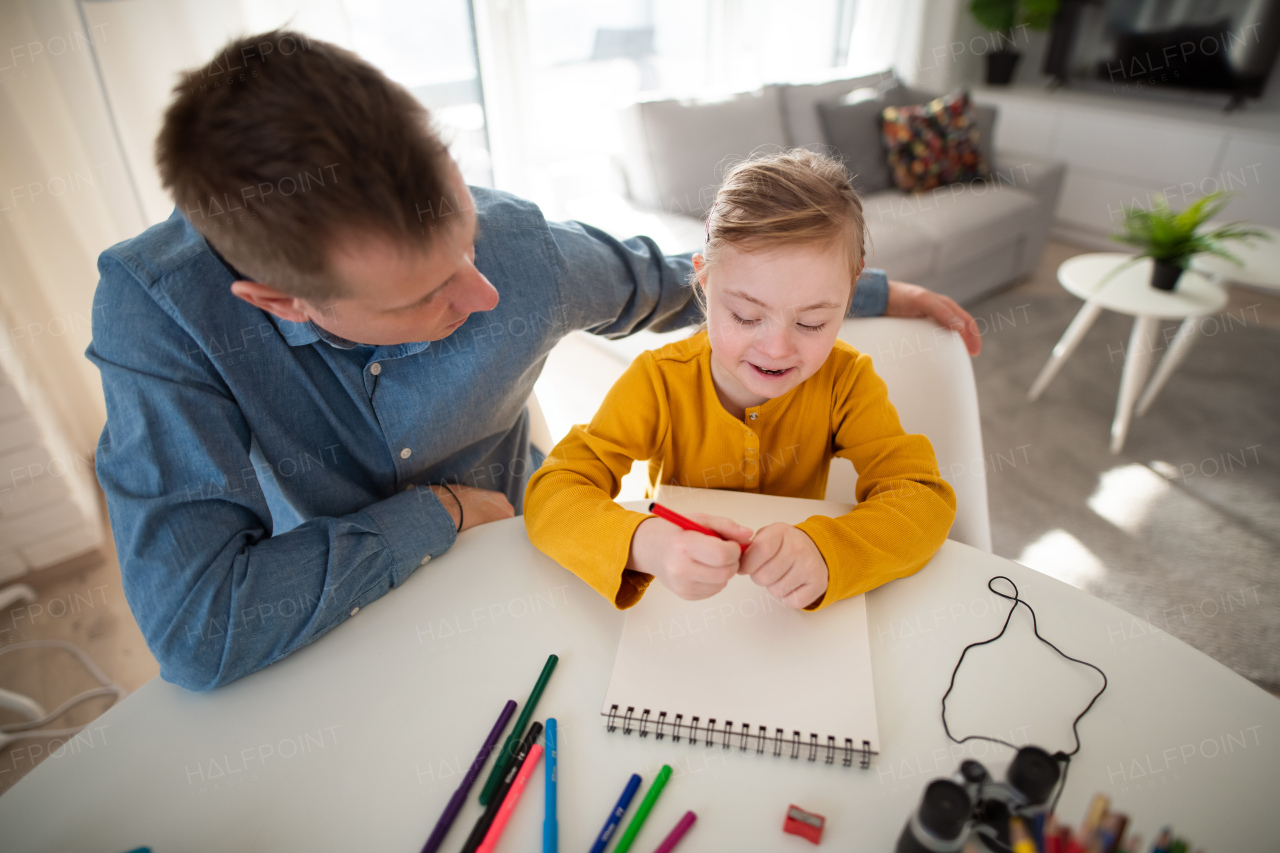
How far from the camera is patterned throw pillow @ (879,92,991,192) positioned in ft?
9.54

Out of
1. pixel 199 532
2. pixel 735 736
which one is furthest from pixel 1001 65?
pixel 199 532

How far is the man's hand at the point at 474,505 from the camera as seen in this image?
0.86 metres

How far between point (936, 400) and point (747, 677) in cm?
60

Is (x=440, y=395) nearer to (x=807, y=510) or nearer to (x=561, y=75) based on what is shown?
(x=807, y=510)

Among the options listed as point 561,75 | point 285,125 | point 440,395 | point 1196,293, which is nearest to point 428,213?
point 285,125

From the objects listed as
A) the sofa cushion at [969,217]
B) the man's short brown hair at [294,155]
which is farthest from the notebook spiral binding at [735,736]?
the sofa cushion at [969,217]

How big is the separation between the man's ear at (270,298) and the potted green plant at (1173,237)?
2.35 metres

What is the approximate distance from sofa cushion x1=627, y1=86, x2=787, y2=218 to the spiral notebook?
2084 mm

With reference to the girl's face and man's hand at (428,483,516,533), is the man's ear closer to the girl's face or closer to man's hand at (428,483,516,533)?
man's hand at (428,483,516,533)

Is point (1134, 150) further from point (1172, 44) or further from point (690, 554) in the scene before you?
point (690, 554)

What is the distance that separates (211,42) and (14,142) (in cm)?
53

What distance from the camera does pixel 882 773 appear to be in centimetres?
57

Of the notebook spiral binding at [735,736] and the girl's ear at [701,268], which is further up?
the girl's ear at [701,268]

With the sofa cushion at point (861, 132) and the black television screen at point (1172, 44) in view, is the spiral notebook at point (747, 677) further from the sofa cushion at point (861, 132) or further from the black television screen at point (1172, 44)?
the black television screen at point (1172, 44)
